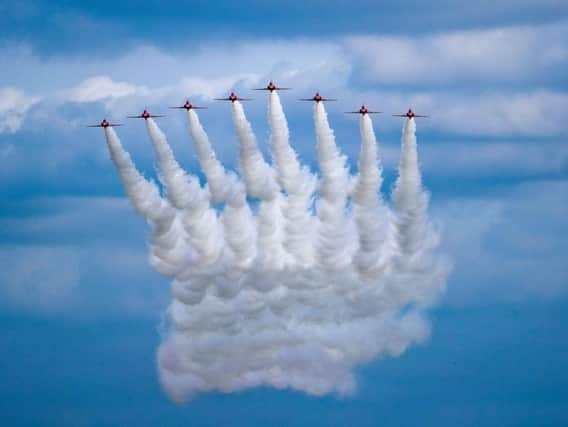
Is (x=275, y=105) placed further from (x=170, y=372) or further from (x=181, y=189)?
(x=170, y=372)

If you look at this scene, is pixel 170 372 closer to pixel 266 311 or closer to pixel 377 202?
pixel 266 311

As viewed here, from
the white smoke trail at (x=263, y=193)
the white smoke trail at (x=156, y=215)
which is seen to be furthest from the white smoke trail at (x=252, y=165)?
the white smoke trail at (x=156, y=215)

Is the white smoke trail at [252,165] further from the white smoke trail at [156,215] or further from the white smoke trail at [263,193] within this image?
the white smoke trail at [156,215]

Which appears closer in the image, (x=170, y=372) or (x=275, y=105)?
(x=275, y=105)

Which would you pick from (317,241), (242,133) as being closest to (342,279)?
(317,241)

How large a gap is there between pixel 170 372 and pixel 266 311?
10.7 m

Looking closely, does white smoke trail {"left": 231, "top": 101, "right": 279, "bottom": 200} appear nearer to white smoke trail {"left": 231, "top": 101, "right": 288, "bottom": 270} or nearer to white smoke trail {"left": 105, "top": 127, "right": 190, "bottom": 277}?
white smoke trail {"left": 231, "top": 101, "right": 288, "bottom": 270}

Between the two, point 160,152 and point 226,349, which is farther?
point 226,349

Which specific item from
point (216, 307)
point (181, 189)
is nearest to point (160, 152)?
A: point (181, 189)

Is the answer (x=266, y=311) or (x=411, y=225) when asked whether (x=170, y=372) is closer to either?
(x=266, y=311)

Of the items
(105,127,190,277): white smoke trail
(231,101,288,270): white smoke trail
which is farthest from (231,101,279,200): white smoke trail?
(105,127,190,277): white smoke trail

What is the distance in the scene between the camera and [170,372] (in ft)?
592

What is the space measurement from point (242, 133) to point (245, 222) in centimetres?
771

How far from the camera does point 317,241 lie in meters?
170
